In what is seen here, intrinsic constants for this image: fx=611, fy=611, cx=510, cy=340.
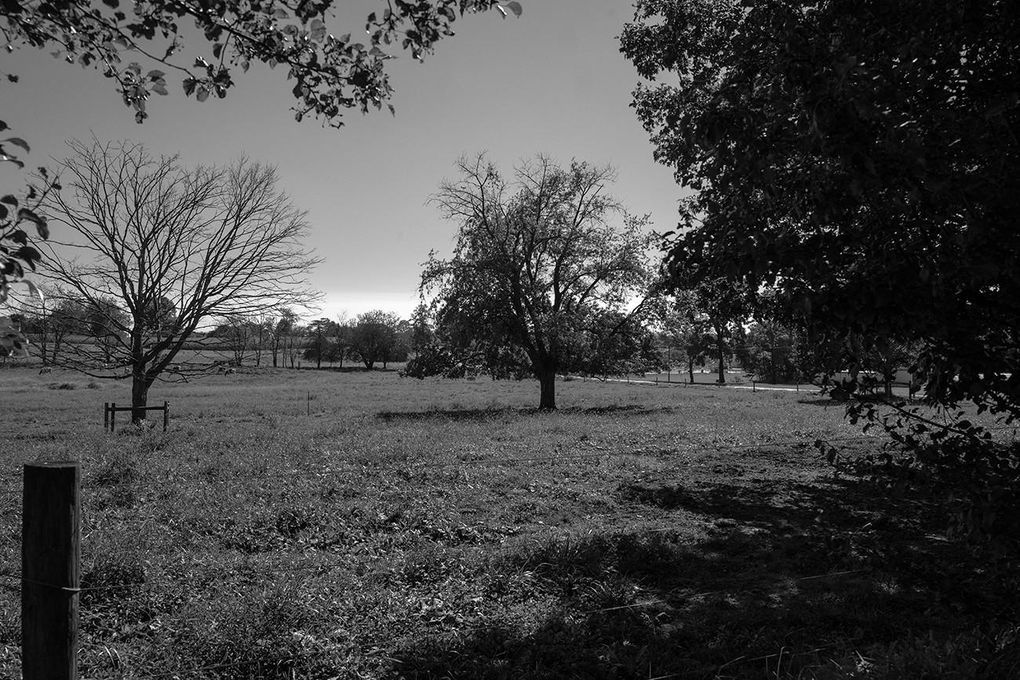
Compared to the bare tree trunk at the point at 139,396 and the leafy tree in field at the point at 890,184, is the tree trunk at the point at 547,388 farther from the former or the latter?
the leafy tree in field at the point at 890,184

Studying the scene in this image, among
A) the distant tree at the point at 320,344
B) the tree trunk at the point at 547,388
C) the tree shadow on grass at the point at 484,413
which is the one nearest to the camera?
the tree shadow on grass at the point at 484,413

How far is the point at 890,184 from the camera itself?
2787 mm

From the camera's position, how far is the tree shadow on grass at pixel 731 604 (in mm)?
3885

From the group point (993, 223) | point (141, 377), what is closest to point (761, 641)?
point (993, 223)

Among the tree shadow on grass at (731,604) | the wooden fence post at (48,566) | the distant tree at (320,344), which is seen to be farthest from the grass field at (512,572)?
the distant tree at (320,344)

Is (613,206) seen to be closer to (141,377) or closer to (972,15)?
(141,377)

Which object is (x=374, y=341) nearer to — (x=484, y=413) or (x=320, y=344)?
(x=320, y=344)

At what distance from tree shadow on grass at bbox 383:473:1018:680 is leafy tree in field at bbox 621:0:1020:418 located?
5.69 ft

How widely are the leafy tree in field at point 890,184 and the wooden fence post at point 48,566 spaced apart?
11.0 feet

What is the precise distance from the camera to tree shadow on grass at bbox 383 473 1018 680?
12.7 feet

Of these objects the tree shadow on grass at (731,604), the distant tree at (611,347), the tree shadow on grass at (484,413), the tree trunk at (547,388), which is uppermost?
the distant tree at (611,347)

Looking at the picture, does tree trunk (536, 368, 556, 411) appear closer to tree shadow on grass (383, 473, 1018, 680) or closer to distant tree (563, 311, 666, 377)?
distant tree (563, 311, 666, 377)

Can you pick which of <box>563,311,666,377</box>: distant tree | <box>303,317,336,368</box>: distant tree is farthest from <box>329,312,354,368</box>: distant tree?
<box>563,311,666,377</box>: distant tree

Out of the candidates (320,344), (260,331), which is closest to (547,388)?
(260,331)
